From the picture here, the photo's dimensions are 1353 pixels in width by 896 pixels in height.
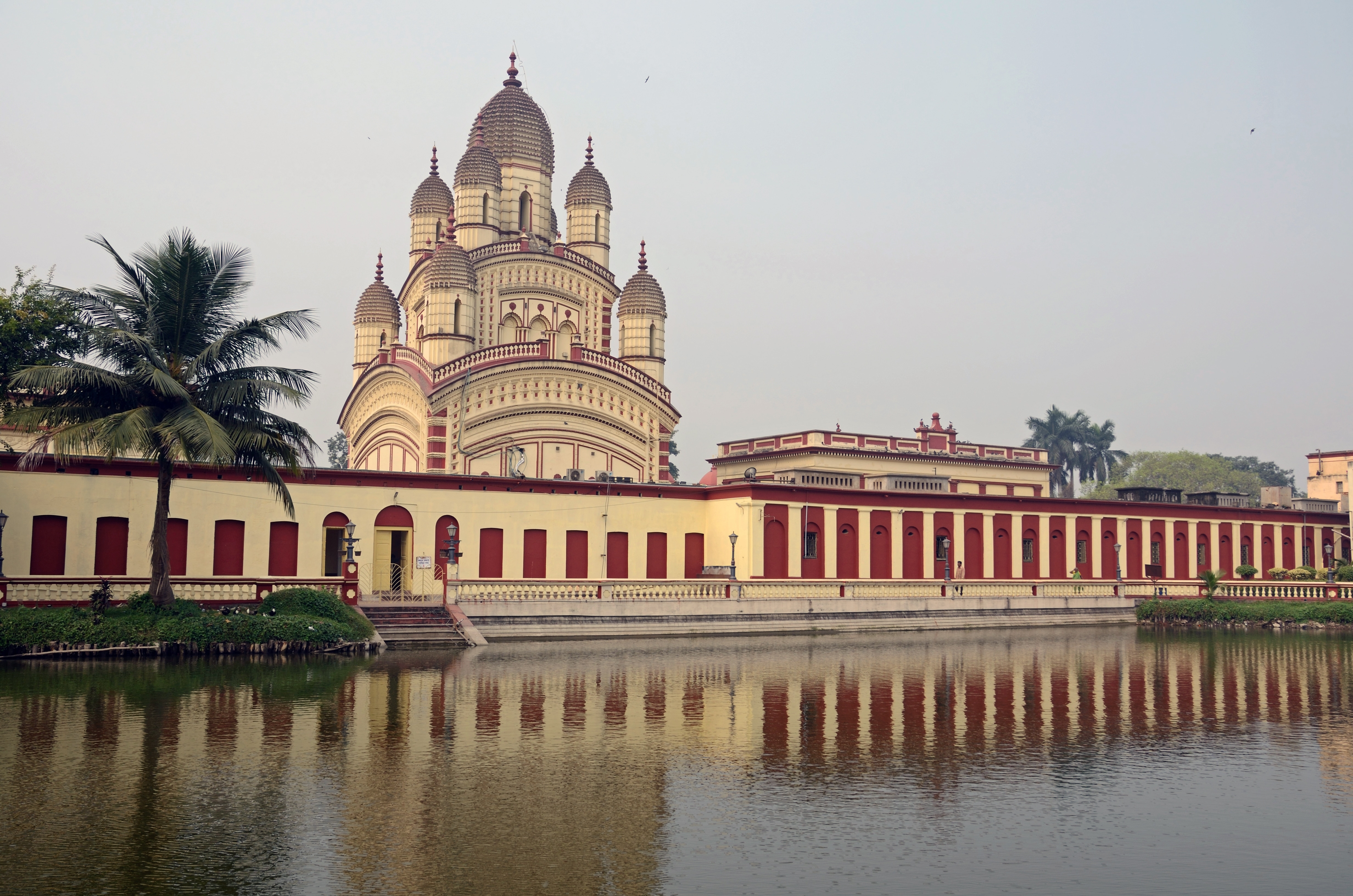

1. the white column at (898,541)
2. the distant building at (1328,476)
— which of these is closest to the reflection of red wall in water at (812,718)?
the white column at (898,541)

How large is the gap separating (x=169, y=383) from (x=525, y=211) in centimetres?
2967

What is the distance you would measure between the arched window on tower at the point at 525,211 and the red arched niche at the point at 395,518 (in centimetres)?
2042

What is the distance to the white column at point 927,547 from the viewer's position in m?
50.5

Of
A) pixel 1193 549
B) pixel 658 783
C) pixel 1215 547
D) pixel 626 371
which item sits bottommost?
pixel 658 783

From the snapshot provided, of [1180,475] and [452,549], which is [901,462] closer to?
[452,549]

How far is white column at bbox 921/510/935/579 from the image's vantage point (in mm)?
50469

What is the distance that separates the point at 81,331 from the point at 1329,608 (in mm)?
44509

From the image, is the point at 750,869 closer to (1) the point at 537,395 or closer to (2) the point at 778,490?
(2) the point at 778,490

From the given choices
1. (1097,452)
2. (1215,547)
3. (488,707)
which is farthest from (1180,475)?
(488,707)

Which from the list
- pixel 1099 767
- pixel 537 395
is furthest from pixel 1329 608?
pixel 1099 767

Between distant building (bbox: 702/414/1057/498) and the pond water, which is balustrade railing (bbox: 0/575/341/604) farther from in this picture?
distant building (bbox: 702/414/1057/498)

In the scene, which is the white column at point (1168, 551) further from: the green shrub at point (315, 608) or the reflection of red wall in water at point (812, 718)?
the green shrub at point (315, 608)

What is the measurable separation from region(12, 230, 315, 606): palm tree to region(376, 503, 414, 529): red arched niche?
7.60 metres

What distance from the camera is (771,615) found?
136 ft
